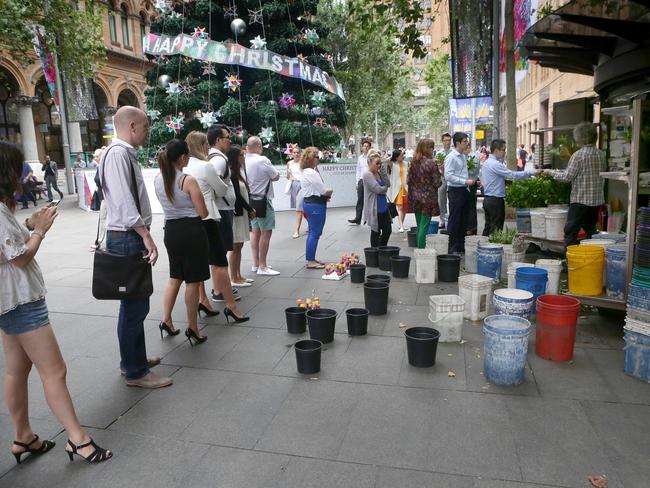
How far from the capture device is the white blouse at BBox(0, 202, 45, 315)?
2.76m

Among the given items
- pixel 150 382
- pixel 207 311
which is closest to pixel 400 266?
pixel 207 311


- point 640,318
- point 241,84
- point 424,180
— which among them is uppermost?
point 241,84

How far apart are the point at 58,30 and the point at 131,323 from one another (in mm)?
17417

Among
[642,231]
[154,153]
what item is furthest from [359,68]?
[642,231]

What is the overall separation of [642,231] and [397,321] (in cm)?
252

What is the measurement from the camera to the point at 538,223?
7637mm

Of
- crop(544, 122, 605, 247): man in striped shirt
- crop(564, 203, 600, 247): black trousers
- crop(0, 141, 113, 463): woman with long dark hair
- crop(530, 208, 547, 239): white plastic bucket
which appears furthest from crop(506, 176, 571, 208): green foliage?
crop(0, 141, 113, 463): woman with long dark hair

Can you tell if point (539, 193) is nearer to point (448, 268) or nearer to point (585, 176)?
point (585, 176)

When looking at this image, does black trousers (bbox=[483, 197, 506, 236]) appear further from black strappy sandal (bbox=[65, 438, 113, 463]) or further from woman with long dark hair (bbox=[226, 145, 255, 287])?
black strappy sandal (bbox=[65, 438, 113, 463])

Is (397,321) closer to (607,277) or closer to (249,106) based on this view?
(607,277)

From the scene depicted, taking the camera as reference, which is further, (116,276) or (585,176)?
(585,176)

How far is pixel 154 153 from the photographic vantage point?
1677cm

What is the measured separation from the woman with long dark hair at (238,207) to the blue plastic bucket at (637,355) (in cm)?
448

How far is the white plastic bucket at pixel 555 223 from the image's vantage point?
7.26 m
